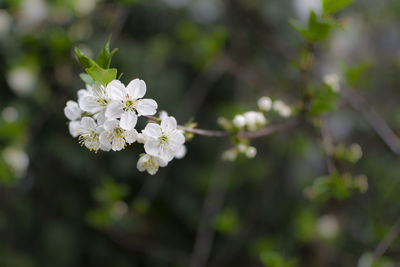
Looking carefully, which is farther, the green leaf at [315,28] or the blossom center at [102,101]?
the green leaf at [315,28]

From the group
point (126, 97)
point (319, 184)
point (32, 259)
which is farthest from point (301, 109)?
point (32, 259)

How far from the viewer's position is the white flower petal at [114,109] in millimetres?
772

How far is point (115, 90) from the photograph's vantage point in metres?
0.76

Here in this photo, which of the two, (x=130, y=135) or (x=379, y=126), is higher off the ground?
(x=379, y=126)

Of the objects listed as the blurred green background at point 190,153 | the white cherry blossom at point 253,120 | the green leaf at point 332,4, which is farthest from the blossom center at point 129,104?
the blurred green background at point 190,153

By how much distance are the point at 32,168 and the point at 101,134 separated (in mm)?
1783

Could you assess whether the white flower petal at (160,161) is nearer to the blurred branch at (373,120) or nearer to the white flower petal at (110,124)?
the white flower petal at (110,124)

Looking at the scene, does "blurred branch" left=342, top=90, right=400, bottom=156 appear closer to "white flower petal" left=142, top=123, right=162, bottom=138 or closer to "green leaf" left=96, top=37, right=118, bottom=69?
"white flower petal" left=142, top=123, right=162, bottom=138

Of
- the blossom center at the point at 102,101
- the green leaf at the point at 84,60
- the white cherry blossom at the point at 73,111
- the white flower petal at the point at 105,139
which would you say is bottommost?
the white flower petal at the point at 105,139

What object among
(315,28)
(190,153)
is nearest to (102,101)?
(315,28)

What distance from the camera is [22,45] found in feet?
6.35

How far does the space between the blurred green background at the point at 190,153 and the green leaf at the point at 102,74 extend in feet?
3.41

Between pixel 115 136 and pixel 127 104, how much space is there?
0.09 m

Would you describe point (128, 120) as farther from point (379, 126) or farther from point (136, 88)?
point (379, 126)
